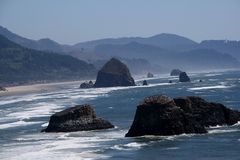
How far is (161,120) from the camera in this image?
213ft

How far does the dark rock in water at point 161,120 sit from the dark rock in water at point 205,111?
3.78 meters

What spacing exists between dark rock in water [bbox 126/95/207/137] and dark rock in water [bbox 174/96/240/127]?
3.78 m

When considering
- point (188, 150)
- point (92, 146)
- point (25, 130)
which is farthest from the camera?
point (25, 130)

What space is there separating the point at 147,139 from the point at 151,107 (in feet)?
12.1

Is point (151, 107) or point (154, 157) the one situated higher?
point (151, 107)

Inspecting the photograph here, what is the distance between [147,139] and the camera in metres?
64.1

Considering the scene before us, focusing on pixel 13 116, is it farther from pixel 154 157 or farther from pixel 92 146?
pixel 154 157

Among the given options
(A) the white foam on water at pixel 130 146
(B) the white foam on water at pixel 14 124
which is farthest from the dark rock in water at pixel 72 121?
(A) the white foam on water at pixel 130 146

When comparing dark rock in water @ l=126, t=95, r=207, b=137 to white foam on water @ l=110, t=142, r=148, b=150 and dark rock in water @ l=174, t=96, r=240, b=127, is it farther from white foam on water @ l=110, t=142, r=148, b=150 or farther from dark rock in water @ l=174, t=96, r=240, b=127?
white foam on water @ l=110, t=142, r=148, b=150

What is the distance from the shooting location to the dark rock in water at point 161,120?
64.9 metres

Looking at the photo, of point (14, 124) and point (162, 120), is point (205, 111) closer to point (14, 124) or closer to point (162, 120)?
point (162, 120)

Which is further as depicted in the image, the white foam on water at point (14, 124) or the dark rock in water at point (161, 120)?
the white foam on water at point (14, 124)

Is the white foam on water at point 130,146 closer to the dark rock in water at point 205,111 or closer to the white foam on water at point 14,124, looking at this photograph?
the dark rock in water at point 205,111

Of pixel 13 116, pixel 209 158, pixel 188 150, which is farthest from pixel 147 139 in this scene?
pixel 13 116
